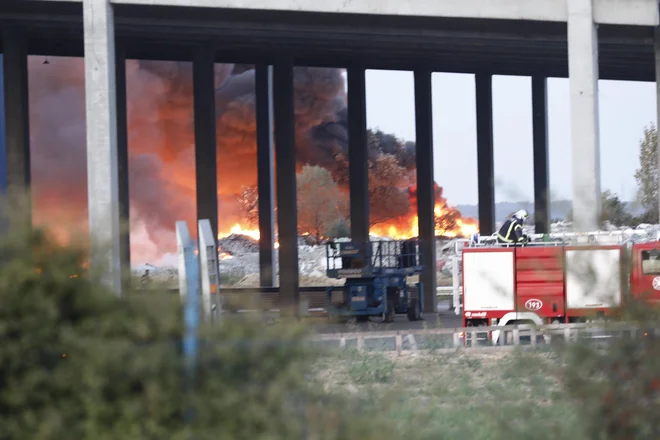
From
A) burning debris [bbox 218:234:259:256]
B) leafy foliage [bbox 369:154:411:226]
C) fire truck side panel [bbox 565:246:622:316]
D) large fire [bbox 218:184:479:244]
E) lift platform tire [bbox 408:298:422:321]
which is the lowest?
lift platform tire [bbox 408:298:422:321]

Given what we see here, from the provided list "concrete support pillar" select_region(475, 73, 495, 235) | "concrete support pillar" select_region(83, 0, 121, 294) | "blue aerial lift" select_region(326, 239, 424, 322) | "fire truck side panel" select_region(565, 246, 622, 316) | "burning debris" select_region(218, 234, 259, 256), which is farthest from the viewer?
"burning debris" select_region(218, 234, 259, 256)

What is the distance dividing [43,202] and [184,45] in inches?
1180

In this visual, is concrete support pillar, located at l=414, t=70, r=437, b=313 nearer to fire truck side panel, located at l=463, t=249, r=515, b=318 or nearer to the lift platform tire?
the lift platform tire

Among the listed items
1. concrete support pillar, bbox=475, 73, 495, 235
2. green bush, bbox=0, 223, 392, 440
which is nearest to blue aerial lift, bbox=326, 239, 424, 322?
concrete support pillar, bbox=475, 73, 495, 235

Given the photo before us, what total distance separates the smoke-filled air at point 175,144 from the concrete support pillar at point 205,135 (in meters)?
15.5

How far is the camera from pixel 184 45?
33.6 meters

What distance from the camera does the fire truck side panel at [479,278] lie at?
20.1 meters

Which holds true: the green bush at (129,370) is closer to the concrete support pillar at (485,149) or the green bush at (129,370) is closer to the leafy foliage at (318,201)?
the concrete support pillar at (485,149)

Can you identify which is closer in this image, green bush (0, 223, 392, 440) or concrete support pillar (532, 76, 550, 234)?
green bush (0, 223, 392, 440)

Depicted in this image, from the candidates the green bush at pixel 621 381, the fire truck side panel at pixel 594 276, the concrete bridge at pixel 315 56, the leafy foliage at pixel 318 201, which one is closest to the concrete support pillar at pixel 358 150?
the concrete bridge at pixel 315 56

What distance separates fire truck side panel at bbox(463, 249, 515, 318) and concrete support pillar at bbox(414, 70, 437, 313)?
18643 millimetres

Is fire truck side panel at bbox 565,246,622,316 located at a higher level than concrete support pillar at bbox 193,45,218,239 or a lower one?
lower

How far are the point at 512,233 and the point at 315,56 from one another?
1887 cm

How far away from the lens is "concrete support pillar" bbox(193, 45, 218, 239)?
32.7m
